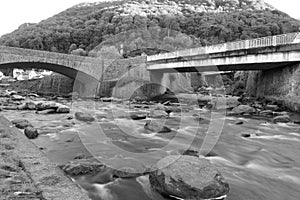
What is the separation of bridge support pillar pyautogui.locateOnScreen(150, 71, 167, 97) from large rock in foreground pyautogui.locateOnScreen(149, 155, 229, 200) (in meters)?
28.4

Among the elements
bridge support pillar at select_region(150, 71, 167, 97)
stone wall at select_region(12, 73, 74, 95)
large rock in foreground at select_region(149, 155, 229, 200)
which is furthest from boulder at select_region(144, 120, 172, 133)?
stone wall at select_region(12, 73, 74, 95)

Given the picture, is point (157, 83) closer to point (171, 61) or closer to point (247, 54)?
point (171, 61)

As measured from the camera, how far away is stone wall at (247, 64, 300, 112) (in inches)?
753

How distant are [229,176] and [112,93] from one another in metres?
27.3

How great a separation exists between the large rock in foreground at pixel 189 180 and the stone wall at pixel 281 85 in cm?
1615

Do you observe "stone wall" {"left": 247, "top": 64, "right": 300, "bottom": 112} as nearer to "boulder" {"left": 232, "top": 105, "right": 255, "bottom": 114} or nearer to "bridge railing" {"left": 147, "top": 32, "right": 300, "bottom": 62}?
"bridge railing" {"left": 147, "top": 32, "right": 300, "bottom": 62}

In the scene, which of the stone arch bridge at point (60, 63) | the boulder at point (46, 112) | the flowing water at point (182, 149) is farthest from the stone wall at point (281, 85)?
the stone arch bridge at point (60, 63)

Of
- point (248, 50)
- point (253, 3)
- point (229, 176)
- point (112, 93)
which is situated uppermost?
point (253, 3)

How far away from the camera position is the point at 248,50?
20594 mm

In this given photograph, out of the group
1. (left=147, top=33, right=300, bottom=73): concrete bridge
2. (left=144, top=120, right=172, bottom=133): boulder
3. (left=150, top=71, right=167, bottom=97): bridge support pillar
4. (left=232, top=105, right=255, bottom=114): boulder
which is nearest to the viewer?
(left=144, top=120, right=172, bottom=133): boulder

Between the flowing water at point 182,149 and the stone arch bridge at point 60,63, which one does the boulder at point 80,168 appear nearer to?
the flowing water at point 182,149

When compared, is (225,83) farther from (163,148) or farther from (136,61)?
(163,148)

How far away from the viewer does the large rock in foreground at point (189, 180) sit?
212 inches

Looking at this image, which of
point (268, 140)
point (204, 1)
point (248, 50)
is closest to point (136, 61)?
point (248, 50)
